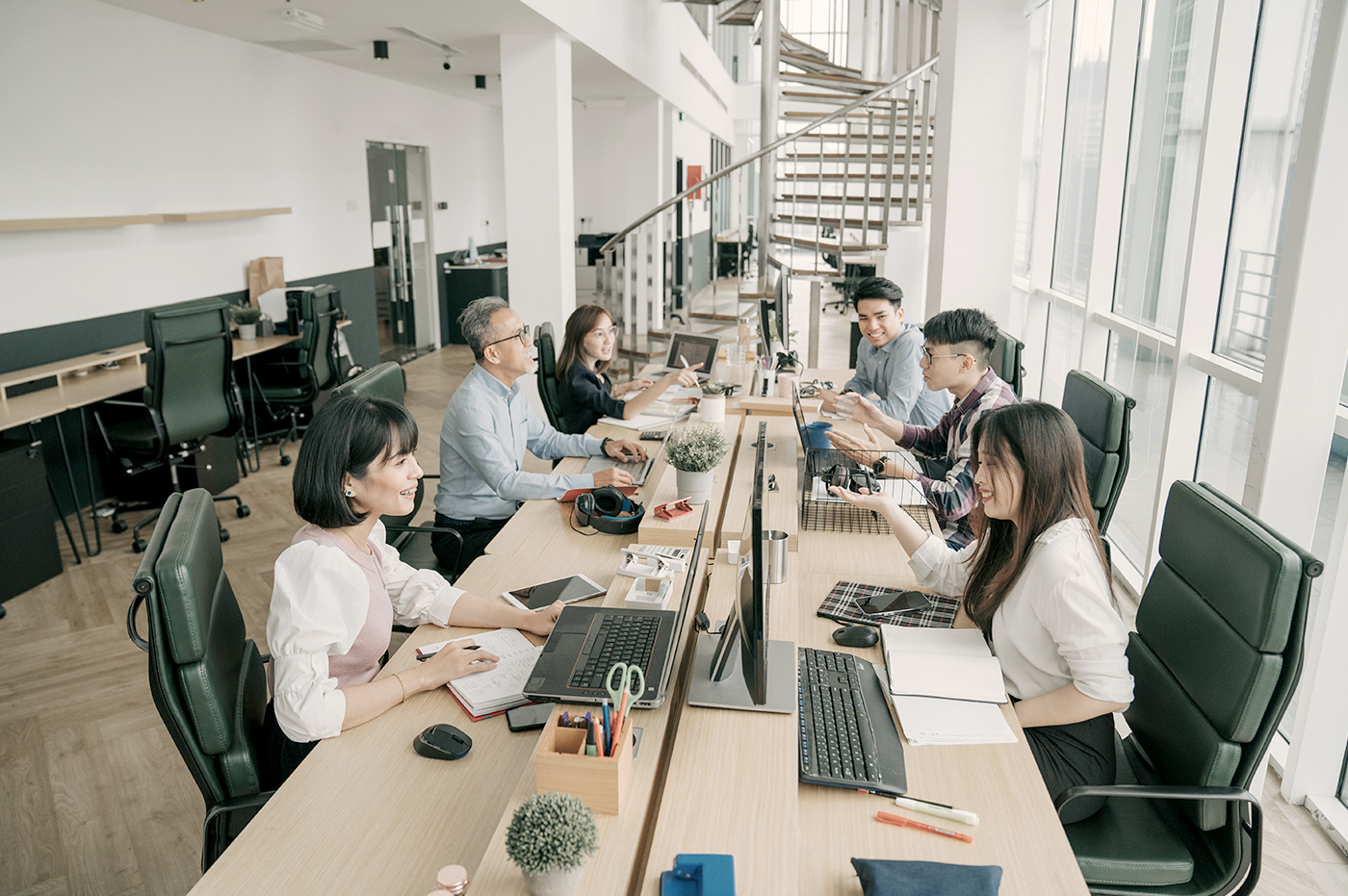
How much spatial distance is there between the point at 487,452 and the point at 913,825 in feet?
6.57

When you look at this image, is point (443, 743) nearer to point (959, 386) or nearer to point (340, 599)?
point (340, 599)

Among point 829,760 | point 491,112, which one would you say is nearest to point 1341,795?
point 829,760

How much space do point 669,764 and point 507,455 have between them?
1.92 m

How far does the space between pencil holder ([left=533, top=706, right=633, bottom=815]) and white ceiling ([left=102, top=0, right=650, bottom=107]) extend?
460 centimetres

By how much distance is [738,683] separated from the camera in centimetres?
161

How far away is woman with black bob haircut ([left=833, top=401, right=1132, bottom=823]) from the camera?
1748 millimetres

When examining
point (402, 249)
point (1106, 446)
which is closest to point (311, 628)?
point (1106, 446)

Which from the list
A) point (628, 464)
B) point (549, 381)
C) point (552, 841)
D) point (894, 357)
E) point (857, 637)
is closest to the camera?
point (552, 841)

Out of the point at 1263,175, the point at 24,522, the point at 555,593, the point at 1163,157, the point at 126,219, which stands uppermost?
the point at 1163,157

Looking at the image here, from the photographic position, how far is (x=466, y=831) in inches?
58.1

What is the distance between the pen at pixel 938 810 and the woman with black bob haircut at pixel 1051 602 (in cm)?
39

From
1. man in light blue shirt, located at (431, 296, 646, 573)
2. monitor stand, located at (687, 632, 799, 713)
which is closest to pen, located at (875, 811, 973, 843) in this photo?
monitor stand, located at (687, 632, 799, 713)

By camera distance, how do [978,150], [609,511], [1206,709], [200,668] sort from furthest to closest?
[978,150], [609,511], [1206,709], [200,668]

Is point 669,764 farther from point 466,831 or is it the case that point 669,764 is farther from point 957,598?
point 957,598
